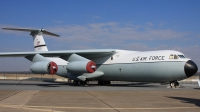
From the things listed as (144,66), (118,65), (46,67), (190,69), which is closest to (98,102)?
(190,69)

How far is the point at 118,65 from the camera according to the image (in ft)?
87.5

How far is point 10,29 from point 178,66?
745 inches

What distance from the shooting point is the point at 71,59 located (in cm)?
2820

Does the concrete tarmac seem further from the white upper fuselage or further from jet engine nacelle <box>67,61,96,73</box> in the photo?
jet engine nacelle <box>67,61,96,73</box>

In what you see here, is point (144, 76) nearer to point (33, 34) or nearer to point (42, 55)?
point (42, 55)

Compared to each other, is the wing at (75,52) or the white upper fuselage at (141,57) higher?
the wing at (75,52)

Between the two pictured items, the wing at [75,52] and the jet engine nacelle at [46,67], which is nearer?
the jet engine nacelle at [46,67]

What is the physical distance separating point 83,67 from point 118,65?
11.1ft

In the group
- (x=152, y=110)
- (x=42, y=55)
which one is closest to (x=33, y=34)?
(x=42, y=55)

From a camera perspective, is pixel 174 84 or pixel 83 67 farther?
pixel 83 67

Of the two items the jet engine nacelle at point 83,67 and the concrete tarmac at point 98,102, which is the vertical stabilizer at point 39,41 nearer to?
the jet engine nacelle at point 83,67

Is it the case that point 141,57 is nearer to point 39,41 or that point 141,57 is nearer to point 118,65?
point 118,65

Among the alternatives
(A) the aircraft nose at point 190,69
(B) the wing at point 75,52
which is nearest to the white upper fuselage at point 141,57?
(B) the wing at point 75,52

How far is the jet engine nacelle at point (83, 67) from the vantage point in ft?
84.9
